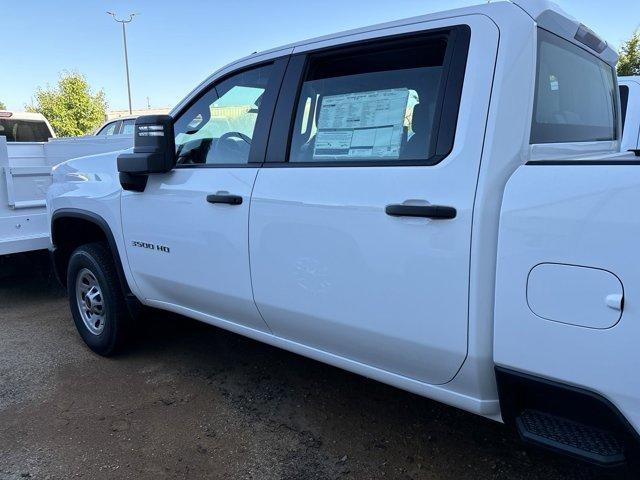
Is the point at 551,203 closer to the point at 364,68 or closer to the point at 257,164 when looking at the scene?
the point at 364,68

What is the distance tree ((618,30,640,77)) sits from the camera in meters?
15.6

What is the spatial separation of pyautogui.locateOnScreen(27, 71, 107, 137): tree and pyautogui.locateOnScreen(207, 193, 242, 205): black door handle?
2969 centimetres

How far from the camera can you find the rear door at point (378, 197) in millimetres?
1884

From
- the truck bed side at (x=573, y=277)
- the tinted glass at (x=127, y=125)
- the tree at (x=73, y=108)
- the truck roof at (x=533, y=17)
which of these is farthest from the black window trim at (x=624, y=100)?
the tree at (x=73, y=108)

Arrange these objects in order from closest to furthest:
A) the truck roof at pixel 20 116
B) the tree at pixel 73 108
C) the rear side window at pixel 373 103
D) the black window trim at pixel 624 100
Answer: the rear side window at pixel 373 103
the black window trim at pixel 624 100
the truck roof at pixel 20 116
the tree at pixel 73 108

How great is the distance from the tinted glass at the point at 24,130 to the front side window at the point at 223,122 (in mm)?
7130

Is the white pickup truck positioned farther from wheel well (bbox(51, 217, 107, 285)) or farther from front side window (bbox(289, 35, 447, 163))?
wheel well (bbox(51, 217, 107, 285))

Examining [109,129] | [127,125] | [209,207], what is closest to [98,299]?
[209,207]

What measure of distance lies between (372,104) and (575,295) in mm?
1157

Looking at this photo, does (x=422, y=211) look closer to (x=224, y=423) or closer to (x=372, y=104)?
(x=372, y=104)

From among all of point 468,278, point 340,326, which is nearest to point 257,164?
point 340,326

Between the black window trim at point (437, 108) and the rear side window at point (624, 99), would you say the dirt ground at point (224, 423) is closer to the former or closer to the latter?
the black window trim at point (437, 108)

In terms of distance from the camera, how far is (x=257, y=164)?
261 cm

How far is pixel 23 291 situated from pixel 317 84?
471cm
